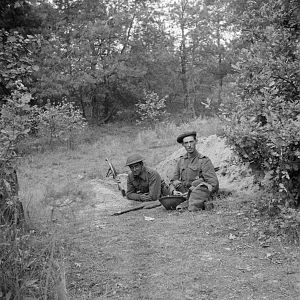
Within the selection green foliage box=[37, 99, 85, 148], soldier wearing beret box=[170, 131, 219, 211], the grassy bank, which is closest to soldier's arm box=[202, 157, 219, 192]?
soldier wearing beret box=[170, 131, 219, 211]

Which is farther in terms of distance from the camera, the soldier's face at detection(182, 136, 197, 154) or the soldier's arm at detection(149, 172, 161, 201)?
the soldier's arm at detection(149, 172, 161, 201)

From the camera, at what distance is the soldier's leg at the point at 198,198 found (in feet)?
22.2

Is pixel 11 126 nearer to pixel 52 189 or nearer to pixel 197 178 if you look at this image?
pixel 197 178

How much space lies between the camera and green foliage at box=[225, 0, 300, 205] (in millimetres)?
4906

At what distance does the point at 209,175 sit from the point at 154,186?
1279 mm

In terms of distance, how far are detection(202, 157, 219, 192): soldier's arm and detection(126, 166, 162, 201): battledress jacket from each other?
1.12 m

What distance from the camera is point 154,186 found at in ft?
27.3

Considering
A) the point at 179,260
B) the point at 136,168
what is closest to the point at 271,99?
the point at 179,260

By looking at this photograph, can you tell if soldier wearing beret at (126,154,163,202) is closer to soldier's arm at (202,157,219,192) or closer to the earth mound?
soldier's arm at (202,157,219,192)

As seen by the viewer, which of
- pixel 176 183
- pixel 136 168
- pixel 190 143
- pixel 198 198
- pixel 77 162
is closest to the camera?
pixel 198 198

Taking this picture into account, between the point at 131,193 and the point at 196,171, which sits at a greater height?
the point at 196,171

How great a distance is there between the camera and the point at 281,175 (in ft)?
16.9

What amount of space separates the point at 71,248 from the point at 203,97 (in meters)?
27.7

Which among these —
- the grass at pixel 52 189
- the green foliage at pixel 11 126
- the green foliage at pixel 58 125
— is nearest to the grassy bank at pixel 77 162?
the grass at pixel 52 189
